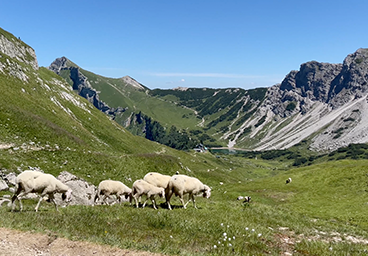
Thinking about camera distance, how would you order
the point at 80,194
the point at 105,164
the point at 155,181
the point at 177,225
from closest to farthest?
the point at 177,225
the point at 155,181
the point at 80,194
the point at 105,164

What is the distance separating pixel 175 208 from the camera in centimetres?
2422

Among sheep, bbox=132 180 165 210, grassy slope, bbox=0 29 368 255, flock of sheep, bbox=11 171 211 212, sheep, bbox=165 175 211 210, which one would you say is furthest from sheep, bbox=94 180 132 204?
sheep, bbox=165 175 211 210

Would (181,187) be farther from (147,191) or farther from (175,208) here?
(147,191)

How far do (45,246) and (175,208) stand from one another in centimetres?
1385

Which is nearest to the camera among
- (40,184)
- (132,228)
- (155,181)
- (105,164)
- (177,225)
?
(132,228)

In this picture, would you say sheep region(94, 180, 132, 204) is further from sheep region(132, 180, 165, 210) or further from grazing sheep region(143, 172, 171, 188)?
sheep region(132, 180, 165, 210)

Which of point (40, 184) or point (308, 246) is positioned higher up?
point (40, 184)

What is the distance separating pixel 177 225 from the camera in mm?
17031

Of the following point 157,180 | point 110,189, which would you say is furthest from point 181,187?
point 110,189

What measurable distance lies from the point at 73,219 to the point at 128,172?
44.7 metres

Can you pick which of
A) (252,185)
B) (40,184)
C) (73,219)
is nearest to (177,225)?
(73,219)

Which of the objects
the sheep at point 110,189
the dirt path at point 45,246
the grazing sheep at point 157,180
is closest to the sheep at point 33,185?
the dirt path at point 45,246

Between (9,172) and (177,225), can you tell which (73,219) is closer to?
(177,225)

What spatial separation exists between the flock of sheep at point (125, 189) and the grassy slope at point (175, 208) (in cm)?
131
